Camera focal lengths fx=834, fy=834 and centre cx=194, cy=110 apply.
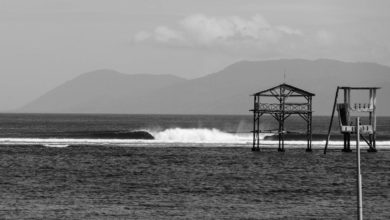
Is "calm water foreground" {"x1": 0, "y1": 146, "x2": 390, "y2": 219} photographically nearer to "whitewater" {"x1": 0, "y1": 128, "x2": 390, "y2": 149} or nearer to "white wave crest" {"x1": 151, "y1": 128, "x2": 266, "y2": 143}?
"whitewater" {"x1": 0, "y1": 128, "x2": 390, "y2": 149}

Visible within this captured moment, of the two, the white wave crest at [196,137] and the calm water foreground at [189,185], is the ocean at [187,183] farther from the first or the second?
the white wave crest at [196,137]

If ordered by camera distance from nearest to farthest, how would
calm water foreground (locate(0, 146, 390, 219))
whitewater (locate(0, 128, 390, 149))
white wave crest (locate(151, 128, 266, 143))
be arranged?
calm water foreground (locate(0, 146, 390, 219))
whitewater (locate(0, 128, 390, 149))
white wave crest (locate(151, 128, 266, 143))

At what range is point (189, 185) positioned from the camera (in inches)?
2153

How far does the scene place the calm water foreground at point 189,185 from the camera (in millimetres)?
42406

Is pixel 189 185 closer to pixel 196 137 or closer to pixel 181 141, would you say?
pixel 181 141

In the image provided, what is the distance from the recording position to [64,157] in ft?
265

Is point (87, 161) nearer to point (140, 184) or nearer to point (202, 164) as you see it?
point (202, 164)

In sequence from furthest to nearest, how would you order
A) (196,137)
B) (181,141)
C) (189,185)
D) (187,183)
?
(196,137) < (181,141) < (187,183) < (189,185)

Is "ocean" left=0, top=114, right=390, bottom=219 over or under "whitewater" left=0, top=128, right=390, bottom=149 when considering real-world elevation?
under

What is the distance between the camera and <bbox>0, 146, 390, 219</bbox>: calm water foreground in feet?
139

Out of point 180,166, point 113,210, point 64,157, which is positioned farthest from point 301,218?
point 64,157

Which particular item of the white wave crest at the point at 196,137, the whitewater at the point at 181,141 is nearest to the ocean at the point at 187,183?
the whitewater at the point at 181,141

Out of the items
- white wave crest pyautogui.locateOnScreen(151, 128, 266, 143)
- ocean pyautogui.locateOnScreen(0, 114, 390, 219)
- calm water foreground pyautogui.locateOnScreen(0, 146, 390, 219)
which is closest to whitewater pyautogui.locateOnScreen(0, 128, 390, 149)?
white wave crest pyautogui.locateOnScreen(151, 128, 266, 143)

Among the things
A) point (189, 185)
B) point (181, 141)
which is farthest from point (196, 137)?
point (189, 185)
